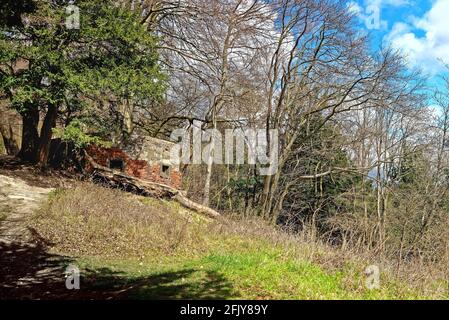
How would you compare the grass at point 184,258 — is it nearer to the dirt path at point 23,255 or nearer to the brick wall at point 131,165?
the dirt path at point 23,255

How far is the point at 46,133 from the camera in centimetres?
1388

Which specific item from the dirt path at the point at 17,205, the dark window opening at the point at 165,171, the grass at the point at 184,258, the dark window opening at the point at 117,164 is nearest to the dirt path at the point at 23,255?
the dirt path at the point at 17,205

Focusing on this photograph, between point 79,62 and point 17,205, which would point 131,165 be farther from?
point 17,205

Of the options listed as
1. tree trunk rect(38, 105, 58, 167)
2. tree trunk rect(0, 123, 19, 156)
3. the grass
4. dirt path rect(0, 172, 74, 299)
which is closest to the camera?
the grass

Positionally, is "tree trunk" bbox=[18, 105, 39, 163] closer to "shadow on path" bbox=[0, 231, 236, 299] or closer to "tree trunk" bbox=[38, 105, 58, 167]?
"tree trunk" bbox=[38, 105, 58, 167]

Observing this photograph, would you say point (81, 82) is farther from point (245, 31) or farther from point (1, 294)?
point (245, 31)

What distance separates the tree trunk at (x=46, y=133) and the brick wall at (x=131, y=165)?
2256 mm

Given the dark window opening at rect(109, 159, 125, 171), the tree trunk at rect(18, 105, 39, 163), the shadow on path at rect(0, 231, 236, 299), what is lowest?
the shadow on path at rect(0, 231, 236, 299)

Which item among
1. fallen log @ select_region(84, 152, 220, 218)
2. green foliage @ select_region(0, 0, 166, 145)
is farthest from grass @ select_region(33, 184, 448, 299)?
green foliage @ select_region(0, 0, 166, 145)

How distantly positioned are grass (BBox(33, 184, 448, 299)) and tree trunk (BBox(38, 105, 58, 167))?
11.8 ft

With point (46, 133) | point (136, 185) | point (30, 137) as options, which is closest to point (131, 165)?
point (136, 185)

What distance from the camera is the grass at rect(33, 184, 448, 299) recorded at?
17.8ft

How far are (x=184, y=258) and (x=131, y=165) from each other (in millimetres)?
9244

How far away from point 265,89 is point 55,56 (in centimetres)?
1183
